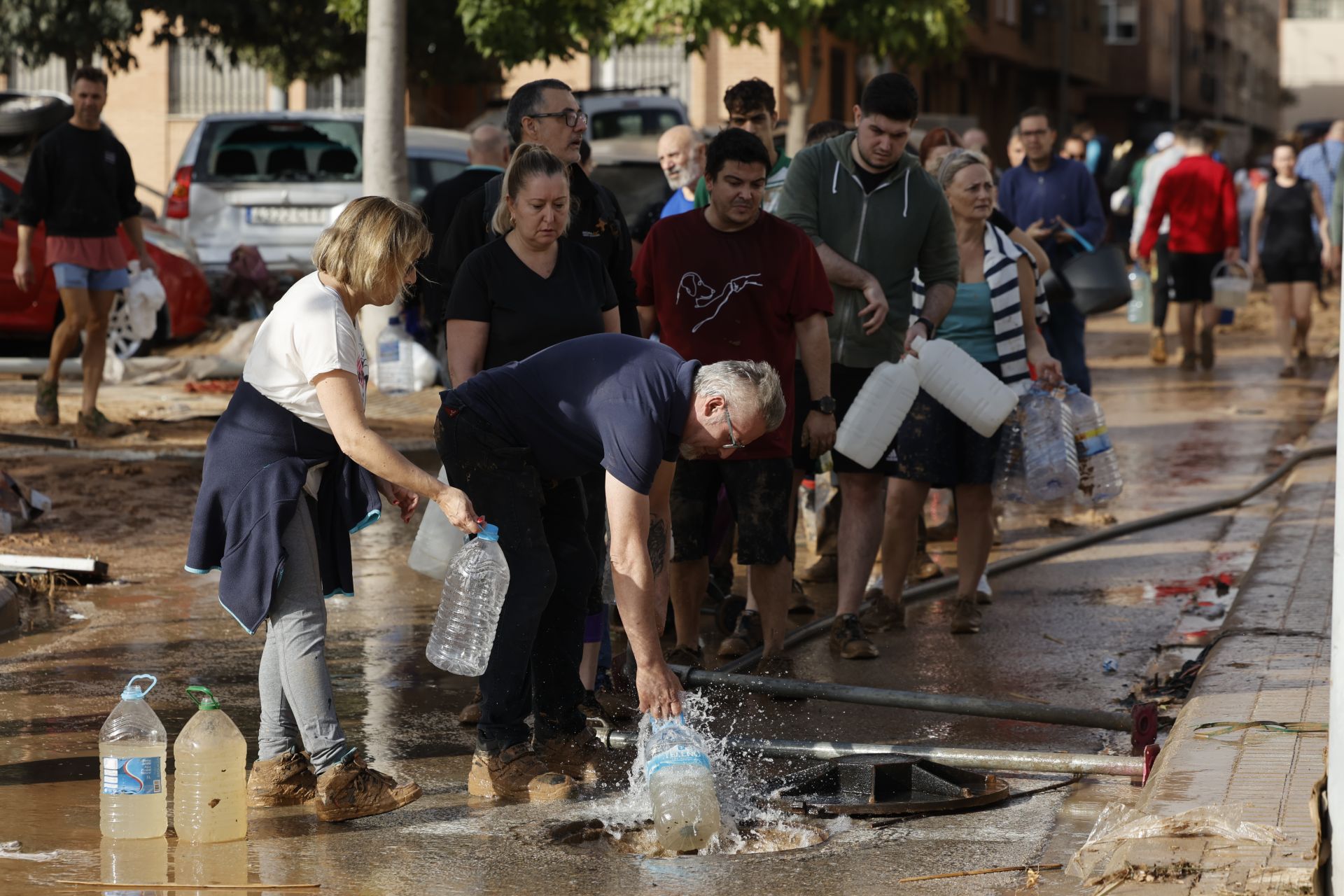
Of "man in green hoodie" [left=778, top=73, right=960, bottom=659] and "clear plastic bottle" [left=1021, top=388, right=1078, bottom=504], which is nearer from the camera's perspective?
"man in green hoodie" [left=778, top=73, right=960, bottom=659]

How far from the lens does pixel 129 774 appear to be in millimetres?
4691

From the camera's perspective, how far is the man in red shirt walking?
55.0ft

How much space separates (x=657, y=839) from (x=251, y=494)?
4.67 ft

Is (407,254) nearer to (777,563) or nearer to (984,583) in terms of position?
(777,563)

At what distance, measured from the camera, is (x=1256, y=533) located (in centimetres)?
973

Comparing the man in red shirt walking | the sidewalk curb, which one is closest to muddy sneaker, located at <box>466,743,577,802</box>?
the sidewalk curb

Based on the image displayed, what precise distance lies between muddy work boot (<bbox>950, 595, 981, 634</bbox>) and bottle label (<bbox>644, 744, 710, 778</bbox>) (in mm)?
2765

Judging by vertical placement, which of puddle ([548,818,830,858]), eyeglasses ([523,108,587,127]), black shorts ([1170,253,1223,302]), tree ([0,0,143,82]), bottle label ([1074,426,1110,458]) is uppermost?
tree ([0,0,143,82])

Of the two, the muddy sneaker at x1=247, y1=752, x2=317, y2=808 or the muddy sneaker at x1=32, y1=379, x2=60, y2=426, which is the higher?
the muddy sneaker at x1=32, y1=379, x2=60, y2=426

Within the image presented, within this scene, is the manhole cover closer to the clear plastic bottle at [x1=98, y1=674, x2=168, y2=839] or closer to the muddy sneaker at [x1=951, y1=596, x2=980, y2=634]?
the clear plastic bottle at [x1=98, y1=674, x2=168, y2=839]

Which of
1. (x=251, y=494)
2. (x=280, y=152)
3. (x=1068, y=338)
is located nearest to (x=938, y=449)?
(x=251, y=494)

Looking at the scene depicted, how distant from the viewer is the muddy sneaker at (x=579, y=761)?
17.6 ft

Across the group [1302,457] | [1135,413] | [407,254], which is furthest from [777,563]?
[1135,413]

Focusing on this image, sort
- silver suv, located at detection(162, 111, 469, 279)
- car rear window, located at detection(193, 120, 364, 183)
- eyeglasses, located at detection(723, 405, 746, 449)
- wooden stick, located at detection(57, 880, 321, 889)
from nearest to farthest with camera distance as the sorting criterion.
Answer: wooden stick, located at detection(57, 880, 321, 889) < eyeglasses, located at detection(723, 405, 746, 449) < silver suv, located at detection(162, 111, 469, 279) < car rear window, located at detection(193, 120, 364, 183)
